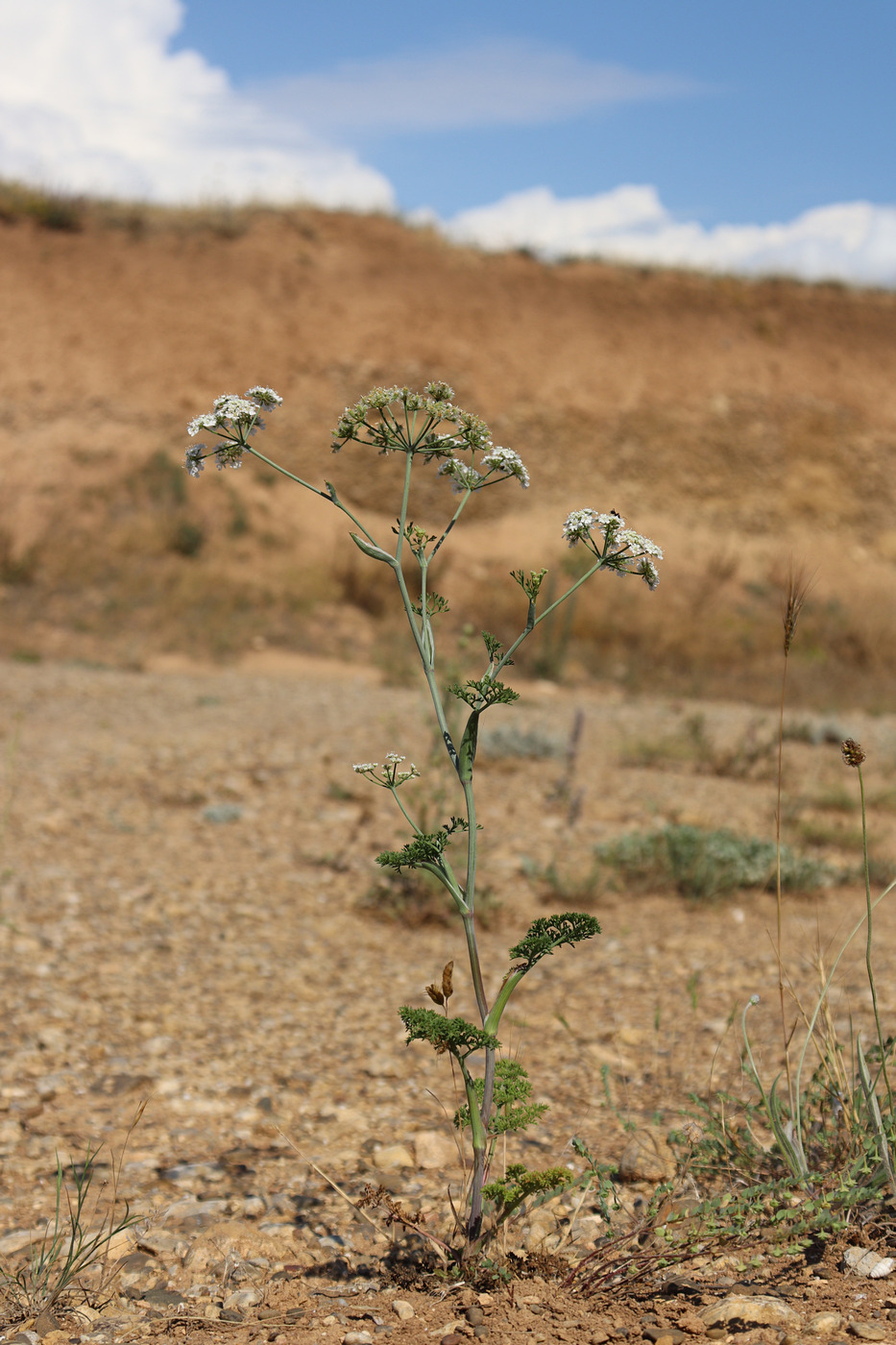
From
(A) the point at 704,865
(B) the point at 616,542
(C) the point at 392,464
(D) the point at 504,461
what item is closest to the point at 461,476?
(D) the point at 504,461

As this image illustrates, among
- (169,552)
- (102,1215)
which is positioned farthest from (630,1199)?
(169,552)

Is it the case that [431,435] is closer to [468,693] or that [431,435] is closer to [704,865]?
[468,693]

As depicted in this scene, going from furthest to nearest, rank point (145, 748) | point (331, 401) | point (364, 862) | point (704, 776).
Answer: point (331, 401) → point (704, 776) → point (145, 748) → point (364, 862)

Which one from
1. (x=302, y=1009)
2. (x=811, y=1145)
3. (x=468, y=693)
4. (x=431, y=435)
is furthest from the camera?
(x=302, y=1009)

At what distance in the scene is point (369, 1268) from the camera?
2086 mm

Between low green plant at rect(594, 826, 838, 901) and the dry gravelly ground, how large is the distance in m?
0.11

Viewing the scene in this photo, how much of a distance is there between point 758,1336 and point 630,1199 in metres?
0.68

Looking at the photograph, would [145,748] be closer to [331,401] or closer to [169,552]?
[169,552]

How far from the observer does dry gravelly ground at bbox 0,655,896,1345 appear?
6.49 feet

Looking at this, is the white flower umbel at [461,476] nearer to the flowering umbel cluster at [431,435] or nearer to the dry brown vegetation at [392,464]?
the flowering umbel cluster at [431,435]

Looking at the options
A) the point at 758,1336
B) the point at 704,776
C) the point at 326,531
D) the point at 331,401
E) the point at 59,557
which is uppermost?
the point at 331,401

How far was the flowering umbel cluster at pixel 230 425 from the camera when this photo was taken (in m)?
1.86

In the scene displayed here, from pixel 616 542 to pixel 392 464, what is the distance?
12.7 m

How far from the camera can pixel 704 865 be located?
14.8 ft
